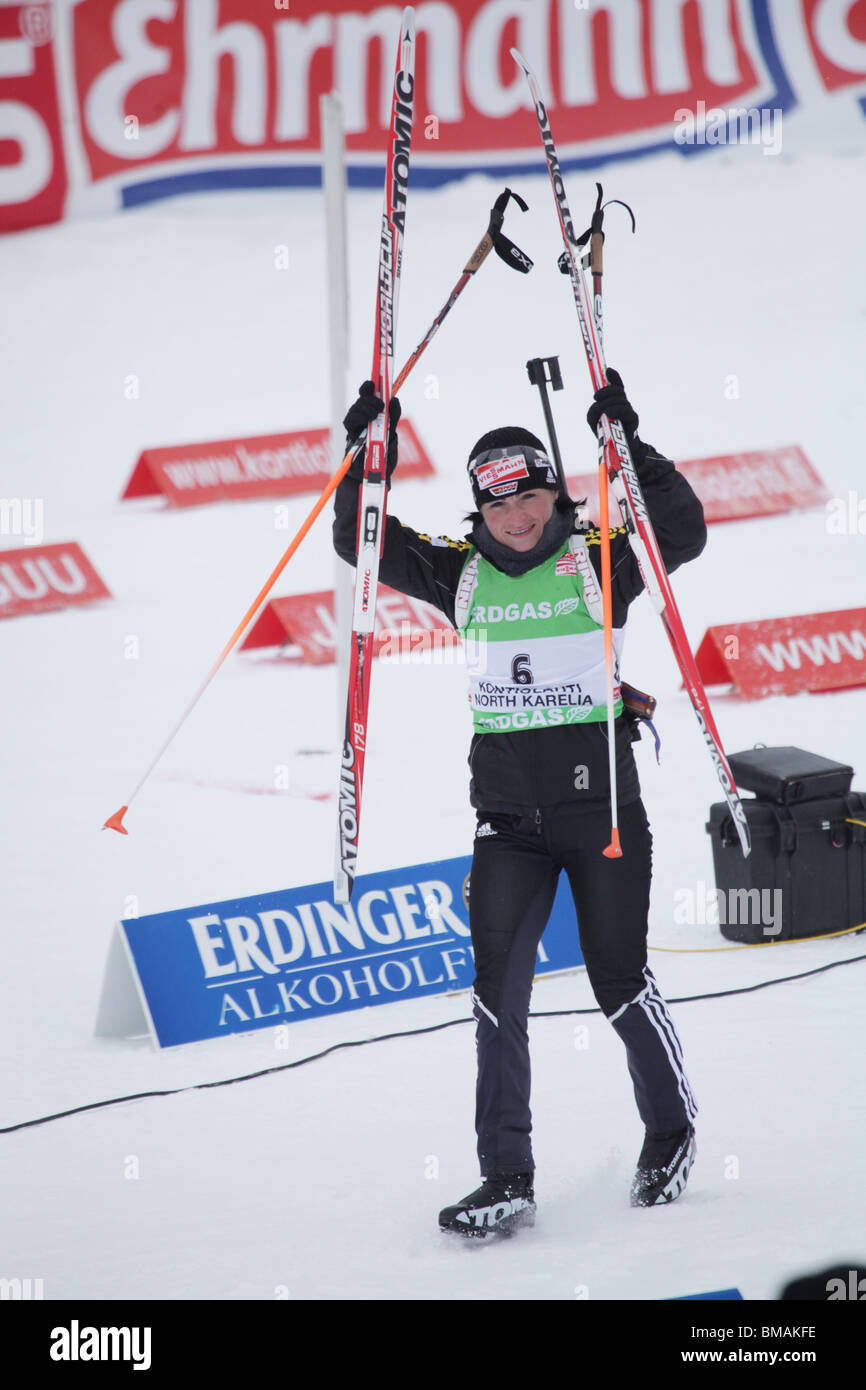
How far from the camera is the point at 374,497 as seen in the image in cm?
367

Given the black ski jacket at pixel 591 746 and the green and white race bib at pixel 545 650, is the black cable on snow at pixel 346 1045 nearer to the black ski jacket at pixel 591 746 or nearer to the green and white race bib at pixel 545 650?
the black ski jacket at pixel 591 746

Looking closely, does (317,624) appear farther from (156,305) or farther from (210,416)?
(156,305)

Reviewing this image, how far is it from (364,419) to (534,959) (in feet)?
4.42

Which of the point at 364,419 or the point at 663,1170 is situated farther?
the point at 364,419

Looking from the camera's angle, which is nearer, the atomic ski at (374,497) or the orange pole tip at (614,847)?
the orange pole tip at (614,847)

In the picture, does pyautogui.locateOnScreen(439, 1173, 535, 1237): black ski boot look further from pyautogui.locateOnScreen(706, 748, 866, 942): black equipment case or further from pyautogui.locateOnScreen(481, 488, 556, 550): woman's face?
pyautogui.locateOnScreen(706, 748, 866, 942): black equipment case

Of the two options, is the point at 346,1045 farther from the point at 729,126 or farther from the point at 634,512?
the point at 729,126

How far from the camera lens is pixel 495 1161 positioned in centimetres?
338

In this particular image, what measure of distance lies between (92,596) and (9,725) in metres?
2.26

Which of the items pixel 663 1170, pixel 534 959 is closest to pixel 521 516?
pixel 534 959

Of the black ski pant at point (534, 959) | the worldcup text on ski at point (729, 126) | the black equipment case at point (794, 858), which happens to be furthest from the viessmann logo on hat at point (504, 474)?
the worldcup text on ski at point (729, 126)

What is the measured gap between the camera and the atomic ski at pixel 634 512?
137 inches

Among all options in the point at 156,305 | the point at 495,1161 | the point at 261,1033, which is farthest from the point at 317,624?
the point at 156,305

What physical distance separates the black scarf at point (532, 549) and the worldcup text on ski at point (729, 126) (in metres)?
14.9
